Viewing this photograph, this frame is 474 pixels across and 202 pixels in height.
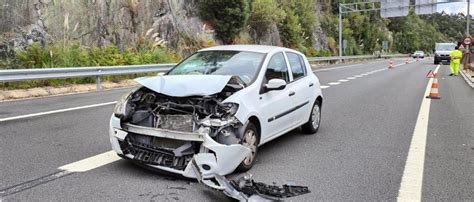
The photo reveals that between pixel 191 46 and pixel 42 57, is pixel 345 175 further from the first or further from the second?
pixel 191 46

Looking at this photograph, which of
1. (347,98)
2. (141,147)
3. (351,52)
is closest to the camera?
(141,147)

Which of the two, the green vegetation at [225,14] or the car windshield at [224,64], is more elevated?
the green vegetation at [225,14]

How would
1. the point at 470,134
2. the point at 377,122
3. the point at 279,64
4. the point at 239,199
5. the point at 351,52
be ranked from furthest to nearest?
the point at 351,52 → the point at 377,122 → the point at 470,134 → the point at 279,64 → the point at 239,199

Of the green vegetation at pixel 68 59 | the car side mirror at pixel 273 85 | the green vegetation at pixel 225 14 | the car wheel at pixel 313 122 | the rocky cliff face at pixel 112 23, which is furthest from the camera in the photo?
the green vegetation at pixel 225 14

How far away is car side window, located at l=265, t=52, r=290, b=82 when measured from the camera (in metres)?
6.30

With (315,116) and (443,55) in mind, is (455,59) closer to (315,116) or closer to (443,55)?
(315,116)

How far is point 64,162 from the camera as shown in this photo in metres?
5.53

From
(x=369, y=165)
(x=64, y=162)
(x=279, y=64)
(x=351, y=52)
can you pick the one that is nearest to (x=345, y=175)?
(x=369, y=165)

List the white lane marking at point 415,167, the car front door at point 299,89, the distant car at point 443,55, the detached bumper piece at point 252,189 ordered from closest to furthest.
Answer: the detached bumper piece at point 252,189
the white lane marking at point 415,167
the car front door at point 299,89
the distant car at point 443,55

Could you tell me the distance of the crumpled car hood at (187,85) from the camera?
16.6ft

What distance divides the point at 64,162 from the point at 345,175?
332cm

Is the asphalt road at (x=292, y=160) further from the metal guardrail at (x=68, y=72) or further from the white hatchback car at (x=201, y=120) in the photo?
the metal guardrail at (x=68, y=72)

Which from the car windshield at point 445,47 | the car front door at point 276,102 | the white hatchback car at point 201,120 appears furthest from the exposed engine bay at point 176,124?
the car windshield at point 445,47

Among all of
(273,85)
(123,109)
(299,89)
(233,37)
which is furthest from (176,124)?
(233,37)
